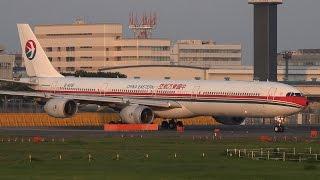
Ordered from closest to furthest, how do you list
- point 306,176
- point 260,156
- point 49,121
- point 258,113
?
point 306,176, point 260,156, point 258,113, point 49,121

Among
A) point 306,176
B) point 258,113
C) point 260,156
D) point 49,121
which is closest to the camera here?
point 306,176

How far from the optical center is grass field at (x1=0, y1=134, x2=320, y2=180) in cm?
5544

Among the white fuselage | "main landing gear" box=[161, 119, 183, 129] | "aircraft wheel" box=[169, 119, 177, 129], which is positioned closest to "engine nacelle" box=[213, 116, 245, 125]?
"main landing gear" box=[161, 119, 183, 129]

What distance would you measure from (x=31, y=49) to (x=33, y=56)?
0.84 meters


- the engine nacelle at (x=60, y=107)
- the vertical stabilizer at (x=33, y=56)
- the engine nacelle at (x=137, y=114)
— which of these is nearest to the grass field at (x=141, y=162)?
the engine nacelle at (x=137, y=114)

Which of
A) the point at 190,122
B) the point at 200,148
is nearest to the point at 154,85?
the point at 190,122

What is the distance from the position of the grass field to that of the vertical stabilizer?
34889 millimetres

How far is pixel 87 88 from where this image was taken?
367 ft

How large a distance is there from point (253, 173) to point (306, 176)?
2.90 m

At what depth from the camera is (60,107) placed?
4168 inches

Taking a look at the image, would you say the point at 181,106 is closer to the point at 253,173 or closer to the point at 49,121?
the point at 49,121

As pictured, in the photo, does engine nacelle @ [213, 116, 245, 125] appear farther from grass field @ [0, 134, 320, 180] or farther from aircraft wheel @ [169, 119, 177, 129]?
grass field @ [0, 134, 320, 180]

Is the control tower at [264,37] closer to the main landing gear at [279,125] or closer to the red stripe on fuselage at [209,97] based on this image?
the red stripe on fuselage at [209,97]

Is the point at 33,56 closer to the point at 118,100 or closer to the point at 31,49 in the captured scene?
the point at 31,49
